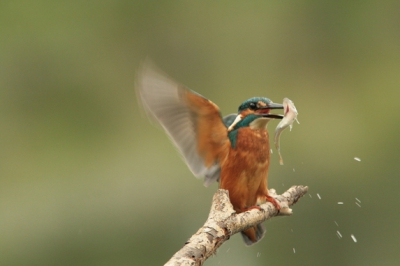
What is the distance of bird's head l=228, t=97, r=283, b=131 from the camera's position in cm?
177

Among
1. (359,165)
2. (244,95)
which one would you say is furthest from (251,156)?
(244,95)

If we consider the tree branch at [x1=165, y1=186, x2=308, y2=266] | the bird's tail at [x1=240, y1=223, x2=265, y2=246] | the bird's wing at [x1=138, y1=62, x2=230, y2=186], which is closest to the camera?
the tree branch at [x1=165, y1=186, x2=308, y2=266]

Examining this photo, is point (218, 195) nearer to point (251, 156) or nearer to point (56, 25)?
point (251, 156)

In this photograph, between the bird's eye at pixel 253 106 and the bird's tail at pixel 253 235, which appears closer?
the bird's eye at pixel 253 106

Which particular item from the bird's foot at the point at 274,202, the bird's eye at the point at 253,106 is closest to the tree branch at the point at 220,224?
the bird's foot at the point at 274,202

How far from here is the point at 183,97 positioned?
173 centimetres

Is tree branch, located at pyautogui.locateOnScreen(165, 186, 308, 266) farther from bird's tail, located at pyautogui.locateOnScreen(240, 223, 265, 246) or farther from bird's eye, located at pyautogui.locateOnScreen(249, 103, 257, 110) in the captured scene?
bird's eye, located at pyautogui.locateOnScreen(249, 103, 257, 110)

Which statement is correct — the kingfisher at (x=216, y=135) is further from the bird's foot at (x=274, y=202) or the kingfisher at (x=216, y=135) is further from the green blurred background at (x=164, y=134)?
the green blurred background at (x=164, y=134)

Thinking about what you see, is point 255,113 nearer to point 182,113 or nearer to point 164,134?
point 182,113

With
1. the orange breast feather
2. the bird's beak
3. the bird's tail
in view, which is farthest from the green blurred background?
the bird's beak

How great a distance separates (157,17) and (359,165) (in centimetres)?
233

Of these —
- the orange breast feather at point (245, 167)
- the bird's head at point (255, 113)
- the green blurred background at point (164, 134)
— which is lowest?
the green blurred background at point (164, 134)

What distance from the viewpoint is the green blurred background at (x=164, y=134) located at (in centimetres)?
371

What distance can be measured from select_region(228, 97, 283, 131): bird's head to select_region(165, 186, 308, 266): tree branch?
0.20 metres
